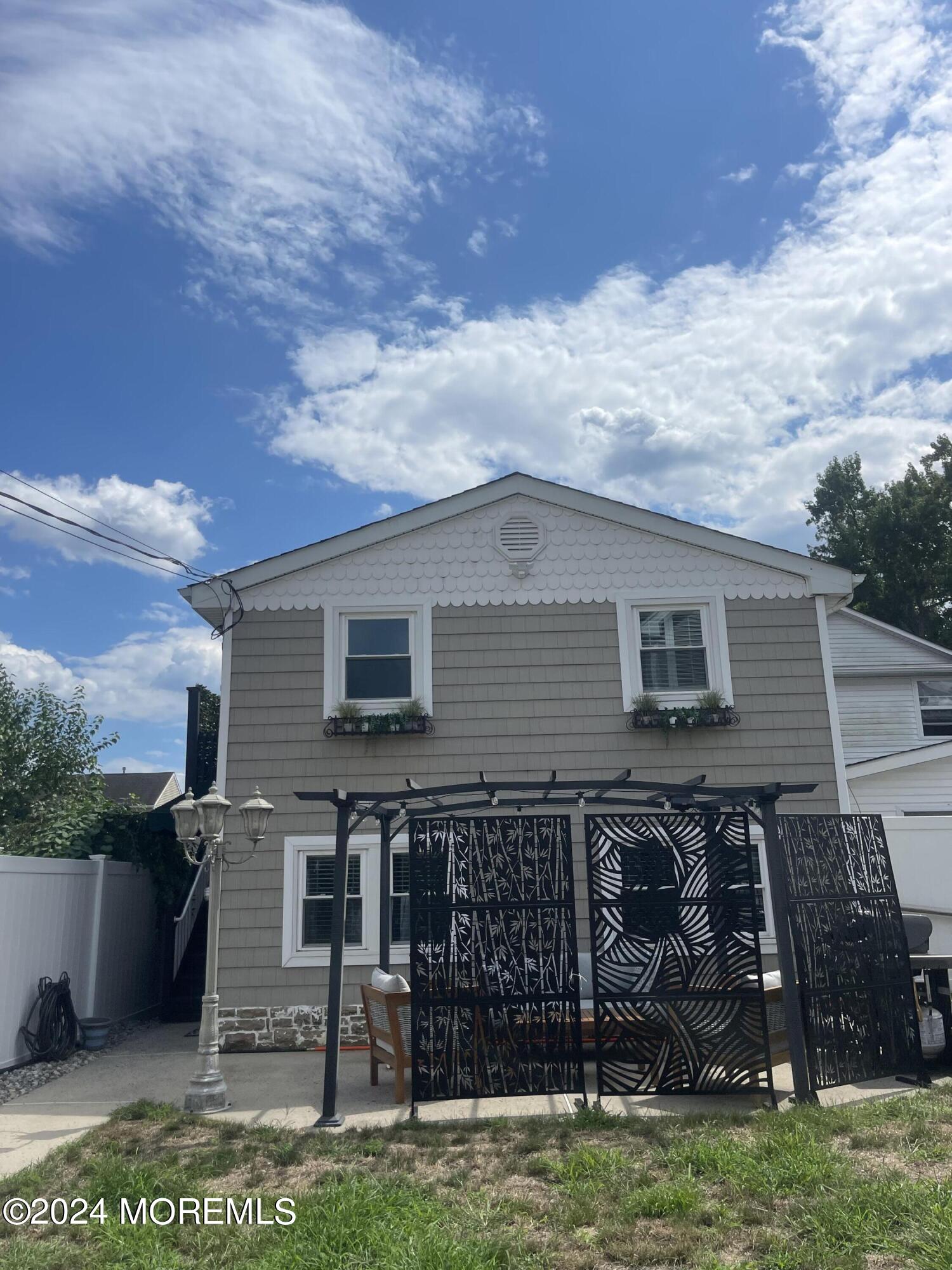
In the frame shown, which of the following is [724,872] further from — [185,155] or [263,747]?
[185,155]

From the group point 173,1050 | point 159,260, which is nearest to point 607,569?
point 159,260

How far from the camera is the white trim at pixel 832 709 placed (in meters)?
9.27

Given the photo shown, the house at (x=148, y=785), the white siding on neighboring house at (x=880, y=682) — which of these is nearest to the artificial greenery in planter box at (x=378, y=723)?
the white siding on neighboring house at (x=880, y=682)

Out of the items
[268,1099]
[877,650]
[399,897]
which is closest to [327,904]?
[399,897]

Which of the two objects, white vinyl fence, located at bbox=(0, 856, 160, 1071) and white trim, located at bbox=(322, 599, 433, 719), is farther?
white trim, located at bbox=(322, 599, 433, 719)

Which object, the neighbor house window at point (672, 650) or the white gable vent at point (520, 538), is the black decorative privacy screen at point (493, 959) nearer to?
the neighbor house window at point (672, 650)

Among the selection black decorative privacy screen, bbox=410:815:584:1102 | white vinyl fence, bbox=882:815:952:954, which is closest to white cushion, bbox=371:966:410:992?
black decorative privacy screen, bbox=410:815:584:1102

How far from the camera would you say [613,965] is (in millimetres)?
6316

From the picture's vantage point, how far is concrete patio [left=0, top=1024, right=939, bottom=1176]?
235 inches

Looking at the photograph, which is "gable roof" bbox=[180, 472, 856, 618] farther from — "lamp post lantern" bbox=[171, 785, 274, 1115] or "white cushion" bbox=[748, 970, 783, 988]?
"white cushion" bbox=[748, 970, 783, 988]

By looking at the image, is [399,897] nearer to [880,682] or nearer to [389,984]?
[389,984]

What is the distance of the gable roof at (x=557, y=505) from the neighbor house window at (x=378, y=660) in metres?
0.85

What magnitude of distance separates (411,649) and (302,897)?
2783 mm

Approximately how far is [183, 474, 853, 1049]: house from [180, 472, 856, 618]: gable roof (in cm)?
2
